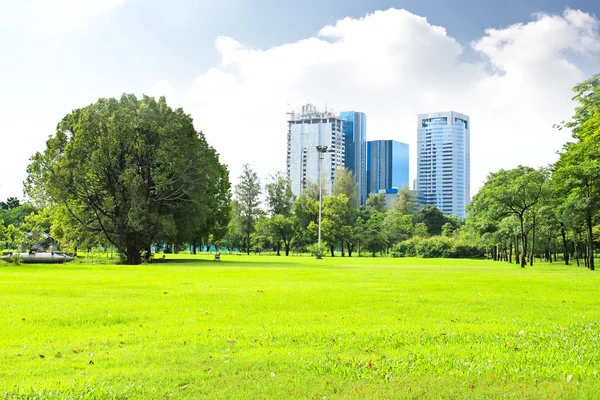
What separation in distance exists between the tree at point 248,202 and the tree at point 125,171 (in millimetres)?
49094

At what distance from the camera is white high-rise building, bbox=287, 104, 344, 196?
181125mm

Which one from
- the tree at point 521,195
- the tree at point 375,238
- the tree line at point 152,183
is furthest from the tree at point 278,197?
the tree at point 521,195

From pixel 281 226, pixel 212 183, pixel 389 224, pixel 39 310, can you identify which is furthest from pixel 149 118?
pixel 389 224

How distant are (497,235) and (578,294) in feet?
141

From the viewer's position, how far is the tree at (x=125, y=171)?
144 ft

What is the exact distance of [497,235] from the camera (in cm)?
5788

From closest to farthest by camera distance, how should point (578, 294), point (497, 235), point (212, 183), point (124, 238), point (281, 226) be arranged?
point (578, 294), point (124, 238), point (212, 183), point (497, 235), point (281, 226)

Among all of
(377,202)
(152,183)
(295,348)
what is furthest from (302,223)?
(295,348)

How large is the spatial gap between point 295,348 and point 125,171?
38616 mm

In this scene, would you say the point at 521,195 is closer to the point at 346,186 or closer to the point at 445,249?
the point at 445,249

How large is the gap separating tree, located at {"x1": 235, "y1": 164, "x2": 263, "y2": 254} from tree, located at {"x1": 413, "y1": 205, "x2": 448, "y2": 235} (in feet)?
137

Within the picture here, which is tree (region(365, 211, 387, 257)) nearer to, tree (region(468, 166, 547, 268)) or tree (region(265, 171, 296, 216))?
tree (region(265, 171, 296, 216))

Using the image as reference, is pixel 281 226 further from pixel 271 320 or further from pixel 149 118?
pixel 271 320

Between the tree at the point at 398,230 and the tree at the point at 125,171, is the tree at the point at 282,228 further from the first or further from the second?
the tree at the point at 125,171
